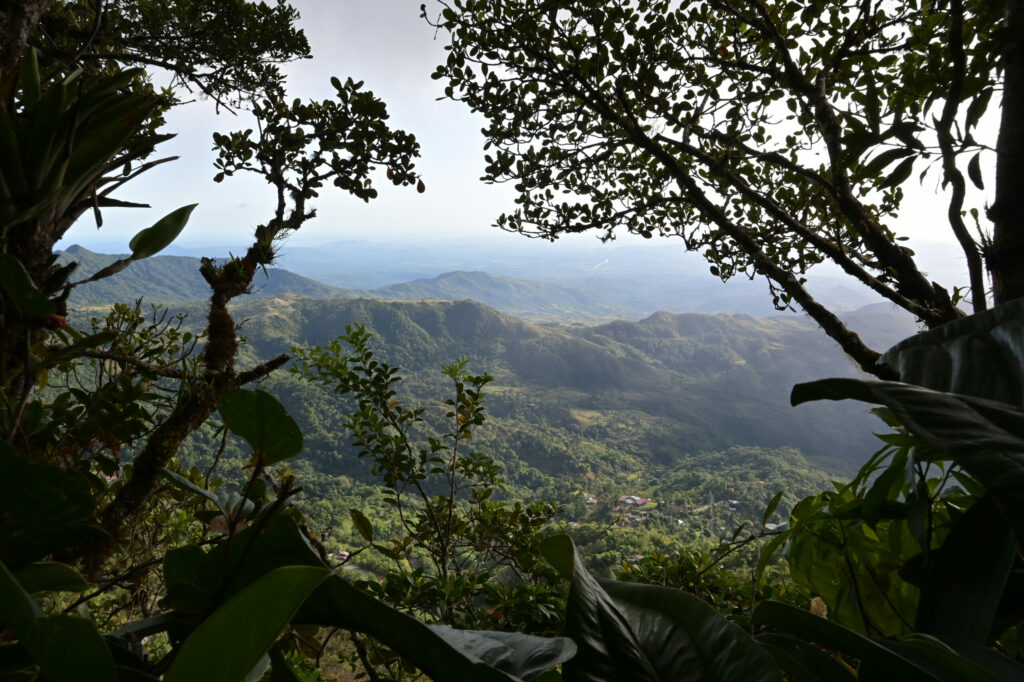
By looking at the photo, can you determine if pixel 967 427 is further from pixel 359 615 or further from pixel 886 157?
pixel 886 157

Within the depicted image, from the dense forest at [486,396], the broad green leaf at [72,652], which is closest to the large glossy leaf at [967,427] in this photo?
the dense forest at [486,396]

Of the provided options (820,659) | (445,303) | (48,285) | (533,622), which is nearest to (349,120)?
(48,285)

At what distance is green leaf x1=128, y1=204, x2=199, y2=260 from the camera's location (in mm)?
795

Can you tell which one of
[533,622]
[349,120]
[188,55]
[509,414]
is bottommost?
[509,414]

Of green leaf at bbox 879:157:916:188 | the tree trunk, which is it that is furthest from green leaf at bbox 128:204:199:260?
the tree trunk

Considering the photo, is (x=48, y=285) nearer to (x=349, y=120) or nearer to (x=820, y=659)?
(x=820, y=659)

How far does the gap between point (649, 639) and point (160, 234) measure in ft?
2.89

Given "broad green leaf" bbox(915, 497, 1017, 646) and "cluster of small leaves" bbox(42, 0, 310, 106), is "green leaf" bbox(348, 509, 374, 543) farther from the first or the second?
"cluster of small leaves" bbox(42, 0, 310, 106)

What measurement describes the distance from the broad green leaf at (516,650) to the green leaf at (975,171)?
1296mm

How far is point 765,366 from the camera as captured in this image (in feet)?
235

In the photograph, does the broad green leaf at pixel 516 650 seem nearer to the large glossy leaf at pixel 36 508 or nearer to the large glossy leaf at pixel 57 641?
the large glossy leaf at pixel 57 641

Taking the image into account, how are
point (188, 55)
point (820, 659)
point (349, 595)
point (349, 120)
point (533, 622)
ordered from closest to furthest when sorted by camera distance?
point (349, 595) → point (820, 659) → point (533, 622) → point (349, 120) → point (188, 55)

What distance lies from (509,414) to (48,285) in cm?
5882

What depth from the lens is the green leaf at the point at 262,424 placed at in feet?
1.51
